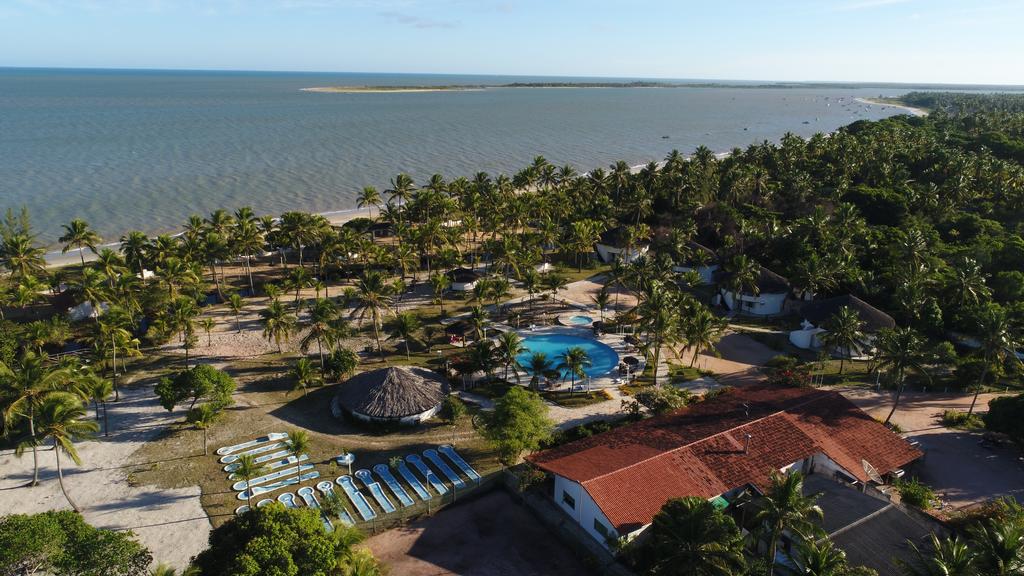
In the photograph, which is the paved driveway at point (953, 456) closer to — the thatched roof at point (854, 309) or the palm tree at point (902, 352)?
the palm tree at point (902, 352)

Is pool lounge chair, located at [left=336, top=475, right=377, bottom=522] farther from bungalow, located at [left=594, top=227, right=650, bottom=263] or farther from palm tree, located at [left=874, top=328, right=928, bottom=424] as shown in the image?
bungalow, located at [left=594, top=227, right=650, bottom=263]

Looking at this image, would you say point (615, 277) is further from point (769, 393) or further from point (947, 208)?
point (947, 208)

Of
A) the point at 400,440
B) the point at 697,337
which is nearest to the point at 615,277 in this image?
the point at 697,337

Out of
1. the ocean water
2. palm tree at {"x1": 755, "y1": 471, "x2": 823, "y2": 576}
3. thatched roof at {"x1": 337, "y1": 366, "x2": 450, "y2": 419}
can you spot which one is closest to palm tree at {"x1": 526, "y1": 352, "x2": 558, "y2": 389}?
thatched roof at {"x1": 337, "y1": 366, "x2": 450, "y2": 419}

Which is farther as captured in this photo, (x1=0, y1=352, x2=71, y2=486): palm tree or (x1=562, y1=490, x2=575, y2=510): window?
(x1=562, y1=490, x2=575, y2=510): window

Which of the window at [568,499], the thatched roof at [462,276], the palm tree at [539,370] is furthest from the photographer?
the thatched roof at [462,276]

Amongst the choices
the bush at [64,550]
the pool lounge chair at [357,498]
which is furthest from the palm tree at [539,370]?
the bush at [64,550]
